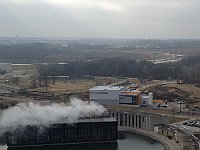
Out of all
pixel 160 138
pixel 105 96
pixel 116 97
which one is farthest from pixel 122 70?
pixel 160 138

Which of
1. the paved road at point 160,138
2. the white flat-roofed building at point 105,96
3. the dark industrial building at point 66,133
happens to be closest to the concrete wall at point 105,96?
the white flat-roofed building at point 105,96

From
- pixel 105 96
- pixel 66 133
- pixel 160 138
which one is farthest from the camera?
pixel 105 96

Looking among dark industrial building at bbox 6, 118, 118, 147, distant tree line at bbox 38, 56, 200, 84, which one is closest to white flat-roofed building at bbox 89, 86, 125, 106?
dark industrial building at bbox 6, 118, 118, 147

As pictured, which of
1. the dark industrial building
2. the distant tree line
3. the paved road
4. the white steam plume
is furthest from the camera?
the distant tree line

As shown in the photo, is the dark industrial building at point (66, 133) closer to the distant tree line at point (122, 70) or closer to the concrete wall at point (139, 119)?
the concrete wall at point (139, 119)

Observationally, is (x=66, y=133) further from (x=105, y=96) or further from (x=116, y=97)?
(x=116, y=97)

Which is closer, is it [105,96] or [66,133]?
[66,133]

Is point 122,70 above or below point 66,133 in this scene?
above

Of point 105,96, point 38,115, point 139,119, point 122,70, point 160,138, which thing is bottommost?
point 160,138

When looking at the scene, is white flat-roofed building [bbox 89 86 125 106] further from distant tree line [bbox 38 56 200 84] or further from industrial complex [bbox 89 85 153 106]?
distant tree line [bbox 38 56 200 84]
